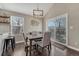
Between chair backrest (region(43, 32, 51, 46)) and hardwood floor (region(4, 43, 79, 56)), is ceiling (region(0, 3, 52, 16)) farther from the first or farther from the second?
hardwood floor (region(4, 43, 79, 56))

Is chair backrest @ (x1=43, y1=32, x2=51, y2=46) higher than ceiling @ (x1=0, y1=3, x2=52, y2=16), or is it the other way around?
ceiling @ (x1=0, y1=3, x2=52, y2=16)

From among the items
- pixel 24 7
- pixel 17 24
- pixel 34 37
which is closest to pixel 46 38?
pixel 34 37

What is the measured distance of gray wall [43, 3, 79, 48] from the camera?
218cm

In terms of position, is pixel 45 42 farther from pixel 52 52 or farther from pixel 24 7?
pixel 24 7

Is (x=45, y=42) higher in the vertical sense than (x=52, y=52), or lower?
higher

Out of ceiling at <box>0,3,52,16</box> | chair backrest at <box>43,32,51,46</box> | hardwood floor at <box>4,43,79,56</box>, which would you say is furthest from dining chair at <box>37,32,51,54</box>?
ceiling at <box>0,3,52,16</box>

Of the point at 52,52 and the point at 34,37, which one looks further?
the point at 34,37

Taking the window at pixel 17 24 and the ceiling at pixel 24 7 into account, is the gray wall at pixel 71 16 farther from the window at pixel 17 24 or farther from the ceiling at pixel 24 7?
the window at pixel 17 24

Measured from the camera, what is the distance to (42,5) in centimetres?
215

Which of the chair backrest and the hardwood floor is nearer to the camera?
the hardwood floor

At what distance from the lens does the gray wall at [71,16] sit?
7.14 feet

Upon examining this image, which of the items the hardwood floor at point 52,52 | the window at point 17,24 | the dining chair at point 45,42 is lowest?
the hardwood floor at point 52,52

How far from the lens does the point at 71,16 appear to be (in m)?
2.33

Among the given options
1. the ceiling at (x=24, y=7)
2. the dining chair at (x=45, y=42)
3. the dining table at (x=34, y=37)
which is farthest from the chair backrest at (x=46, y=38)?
the ceiling at (x=24, y=7)
